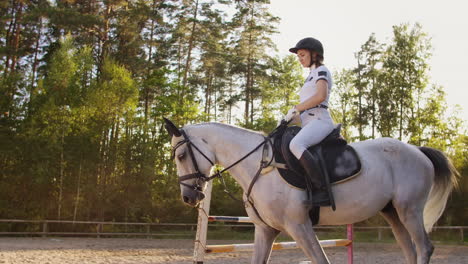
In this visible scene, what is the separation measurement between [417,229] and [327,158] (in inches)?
46.4

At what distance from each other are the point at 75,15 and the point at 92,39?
1665 mm

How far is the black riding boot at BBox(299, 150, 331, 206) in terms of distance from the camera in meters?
3.57

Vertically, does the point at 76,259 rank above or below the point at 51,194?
below

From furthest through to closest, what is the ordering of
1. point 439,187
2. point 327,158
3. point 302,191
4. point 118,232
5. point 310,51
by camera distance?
point 118,232 → point 439,187 → point 310,51 → point 327,158 → point 302,191

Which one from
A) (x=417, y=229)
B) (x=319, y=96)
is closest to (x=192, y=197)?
(x=319, y=96)

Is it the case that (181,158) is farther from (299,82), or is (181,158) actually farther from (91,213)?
(299,82)

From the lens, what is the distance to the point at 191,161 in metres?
3.81

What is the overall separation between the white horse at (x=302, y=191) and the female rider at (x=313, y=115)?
18 centimetres

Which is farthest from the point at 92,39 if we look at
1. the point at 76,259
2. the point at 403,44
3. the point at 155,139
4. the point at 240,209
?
the point at 403,44

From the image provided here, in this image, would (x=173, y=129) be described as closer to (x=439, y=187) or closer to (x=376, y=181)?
(x=376, y=181)

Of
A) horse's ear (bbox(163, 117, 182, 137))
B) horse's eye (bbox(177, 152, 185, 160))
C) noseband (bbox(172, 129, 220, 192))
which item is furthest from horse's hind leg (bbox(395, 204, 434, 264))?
horse's ear (bbox(163, 117, 182, 137))

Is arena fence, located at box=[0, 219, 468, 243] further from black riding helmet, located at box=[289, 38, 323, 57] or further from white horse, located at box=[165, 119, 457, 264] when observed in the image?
black riding helmet, located at box=[289, 38, 323, 57]

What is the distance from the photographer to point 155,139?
24000 mm

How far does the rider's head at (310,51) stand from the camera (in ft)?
13.2
